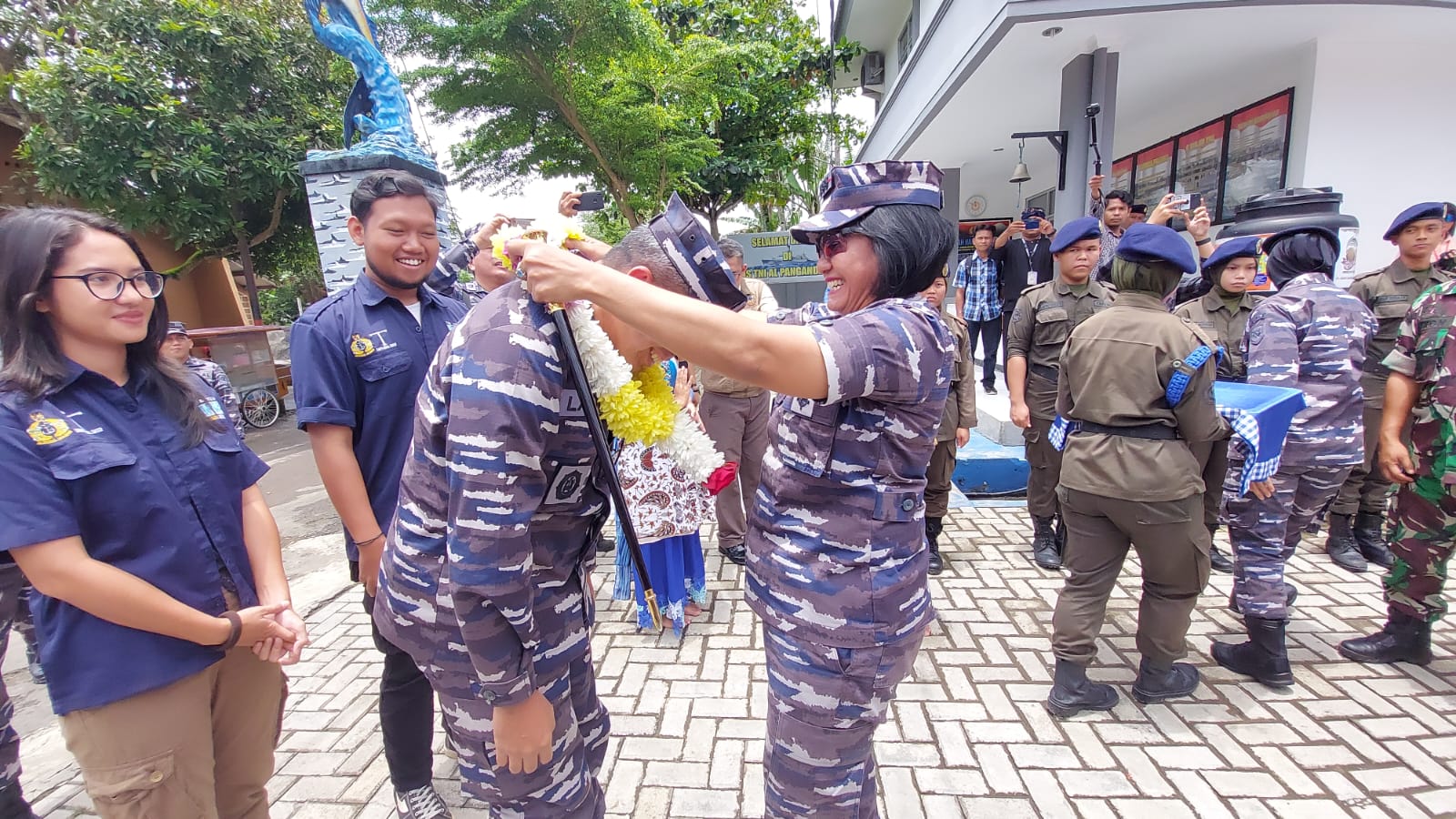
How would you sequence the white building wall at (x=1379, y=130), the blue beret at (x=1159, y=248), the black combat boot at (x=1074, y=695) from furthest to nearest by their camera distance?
the white building wall at (x=1379, y=130) < the black combat boot at (x=1074, y=695) < the blue beret at (x=1159, y=248)

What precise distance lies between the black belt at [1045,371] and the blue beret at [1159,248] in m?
1.67

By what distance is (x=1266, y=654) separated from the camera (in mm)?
2904

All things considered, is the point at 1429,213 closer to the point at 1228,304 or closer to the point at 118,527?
the point at 1228,304

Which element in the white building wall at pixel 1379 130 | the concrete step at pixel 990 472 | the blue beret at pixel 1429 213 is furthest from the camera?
the white building wall at pixel 1379 130

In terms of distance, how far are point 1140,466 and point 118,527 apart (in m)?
3.30

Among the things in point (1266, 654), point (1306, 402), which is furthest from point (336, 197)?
point (1266, 654)

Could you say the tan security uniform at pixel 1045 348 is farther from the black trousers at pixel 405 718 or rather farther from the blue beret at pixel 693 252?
the black trousers at pixel 405 718

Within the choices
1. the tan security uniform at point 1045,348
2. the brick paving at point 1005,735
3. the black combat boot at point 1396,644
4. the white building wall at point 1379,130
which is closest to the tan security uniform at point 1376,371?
the brick paving at point 1005,735

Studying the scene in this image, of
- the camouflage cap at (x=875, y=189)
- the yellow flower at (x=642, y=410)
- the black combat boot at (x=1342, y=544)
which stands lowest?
the black combat boot at (x=1342, y=544)

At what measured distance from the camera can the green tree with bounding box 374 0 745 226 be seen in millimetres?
9414

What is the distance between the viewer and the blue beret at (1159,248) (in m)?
2.45

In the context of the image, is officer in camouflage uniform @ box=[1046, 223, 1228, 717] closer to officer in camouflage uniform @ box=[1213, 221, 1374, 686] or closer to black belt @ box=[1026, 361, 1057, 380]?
officer in camouflage uniform @ box=[1213, 221, 1374, 686]

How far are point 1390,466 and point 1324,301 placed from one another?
0.89 m

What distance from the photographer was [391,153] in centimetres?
422
